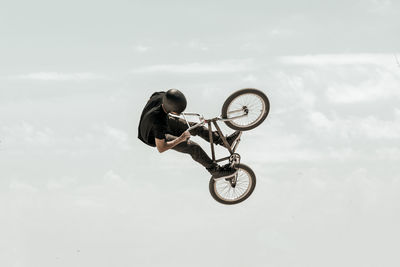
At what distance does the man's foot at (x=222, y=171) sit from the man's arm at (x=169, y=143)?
142 centimetres

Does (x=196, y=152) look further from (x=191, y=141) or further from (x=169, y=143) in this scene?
(x=169, y=143)

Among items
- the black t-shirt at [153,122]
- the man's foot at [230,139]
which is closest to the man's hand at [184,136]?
the black t-shirt at [153,122]

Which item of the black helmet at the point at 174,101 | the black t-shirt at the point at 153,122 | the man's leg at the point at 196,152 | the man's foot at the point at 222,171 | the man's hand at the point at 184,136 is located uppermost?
the black helmet at the point at 174,101

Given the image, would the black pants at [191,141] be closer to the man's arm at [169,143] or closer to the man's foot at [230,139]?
the man's foot at [230,139]

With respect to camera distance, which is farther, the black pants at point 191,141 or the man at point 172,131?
the black pants at point 191,141

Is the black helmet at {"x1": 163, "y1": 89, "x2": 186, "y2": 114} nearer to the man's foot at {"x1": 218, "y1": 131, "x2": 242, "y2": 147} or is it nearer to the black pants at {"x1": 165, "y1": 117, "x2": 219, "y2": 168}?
the black pants at {"x1": 165, "y1": 117, "x2": 219, "y2": 168}

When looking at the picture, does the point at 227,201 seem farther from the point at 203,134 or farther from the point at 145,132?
the point at 145,132

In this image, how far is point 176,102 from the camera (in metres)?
11.4

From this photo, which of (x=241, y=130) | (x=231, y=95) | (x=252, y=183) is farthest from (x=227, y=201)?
(x=231, y=95)

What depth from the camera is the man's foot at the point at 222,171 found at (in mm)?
12734

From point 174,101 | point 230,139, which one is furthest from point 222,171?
point 174,101

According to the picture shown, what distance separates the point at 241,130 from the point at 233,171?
950 millimetres

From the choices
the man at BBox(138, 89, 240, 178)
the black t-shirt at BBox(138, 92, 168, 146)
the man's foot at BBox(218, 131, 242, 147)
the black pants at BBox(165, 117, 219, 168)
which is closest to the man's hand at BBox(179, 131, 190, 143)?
the man at BBox(138, 89, 240, 178)

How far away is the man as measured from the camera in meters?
11.4
